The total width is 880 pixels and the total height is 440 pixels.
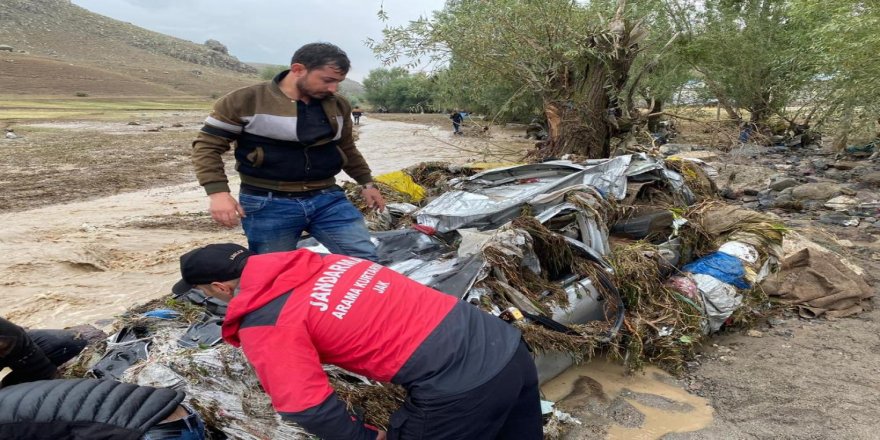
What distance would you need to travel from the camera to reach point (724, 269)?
4.01 meters

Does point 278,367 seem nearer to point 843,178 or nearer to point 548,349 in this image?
point 548,349

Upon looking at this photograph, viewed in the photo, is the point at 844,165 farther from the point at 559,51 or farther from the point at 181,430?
the point at 181,430

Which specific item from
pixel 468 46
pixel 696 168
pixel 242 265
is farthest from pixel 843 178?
pixel 242 265

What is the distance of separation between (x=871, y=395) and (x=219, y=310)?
153 inches

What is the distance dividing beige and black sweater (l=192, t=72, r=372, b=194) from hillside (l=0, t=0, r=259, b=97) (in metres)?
51.4

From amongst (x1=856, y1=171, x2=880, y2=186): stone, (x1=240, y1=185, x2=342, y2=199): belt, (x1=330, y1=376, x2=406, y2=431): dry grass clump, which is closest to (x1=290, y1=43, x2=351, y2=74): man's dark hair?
(x1=240, y1=185, x2=342, y2=199): belt

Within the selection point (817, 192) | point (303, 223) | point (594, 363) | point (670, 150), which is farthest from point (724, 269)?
point (670, 150)

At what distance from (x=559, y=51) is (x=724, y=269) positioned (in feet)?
13.6

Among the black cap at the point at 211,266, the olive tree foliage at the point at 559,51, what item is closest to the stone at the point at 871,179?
the olive tree foliage at the point at 559,51

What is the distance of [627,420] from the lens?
299 cm

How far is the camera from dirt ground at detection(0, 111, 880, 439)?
2957 millimetres

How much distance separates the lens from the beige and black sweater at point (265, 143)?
2.67 meters

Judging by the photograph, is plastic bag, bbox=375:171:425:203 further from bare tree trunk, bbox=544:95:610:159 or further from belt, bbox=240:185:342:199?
belt, bbox=240:185:342:199

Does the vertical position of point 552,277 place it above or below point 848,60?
below
